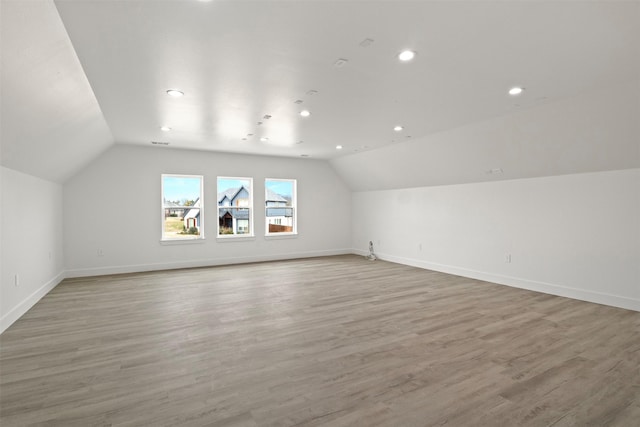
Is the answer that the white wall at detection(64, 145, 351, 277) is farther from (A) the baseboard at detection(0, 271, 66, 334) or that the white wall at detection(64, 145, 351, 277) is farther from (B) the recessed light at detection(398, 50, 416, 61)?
(B) the recessed light at detection(398, 50, 416, 61)

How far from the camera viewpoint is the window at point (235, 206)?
25.5 feet

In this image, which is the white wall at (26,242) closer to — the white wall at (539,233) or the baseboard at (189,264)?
the baseboard at (189,264)

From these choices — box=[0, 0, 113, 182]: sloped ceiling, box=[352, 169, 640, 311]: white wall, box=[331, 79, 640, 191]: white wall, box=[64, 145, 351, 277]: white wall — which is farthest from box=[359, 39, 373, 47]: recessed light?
box=[64, 145, 351, 277]: white wall

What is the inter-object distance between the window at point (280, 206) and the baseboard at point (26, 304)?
428 centimetres

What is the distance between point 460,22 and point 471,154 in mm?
3643

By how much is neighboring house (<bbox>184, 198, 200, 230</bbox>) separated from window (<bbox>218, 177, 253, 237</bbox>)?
19.1 inches

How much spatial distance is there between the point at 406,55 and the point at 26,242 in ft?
16.7

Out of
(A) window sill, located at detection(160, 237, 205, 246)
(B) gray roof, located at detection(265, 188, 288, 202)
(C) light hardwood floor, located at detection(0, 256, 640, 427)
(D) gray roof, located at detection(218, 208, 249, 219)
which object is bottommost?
(C) light hardwood floor, located at detection(0, 256, 640, 427)

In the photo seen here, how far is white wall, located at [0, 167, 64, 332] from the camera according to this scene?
3.65m

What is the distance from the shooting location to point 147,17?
2.20m

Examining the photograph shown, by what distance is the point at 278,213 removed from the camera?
8539 millimetres

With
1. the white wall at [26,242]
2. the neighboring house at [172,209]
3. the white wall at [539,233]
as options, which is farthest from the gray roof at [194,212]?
the white wall at [539,233]

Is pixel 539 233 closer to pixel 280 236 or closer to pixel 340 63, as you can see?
pixel 340 63

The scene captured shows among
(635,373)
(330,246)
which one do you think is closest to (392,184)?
(330,246)
